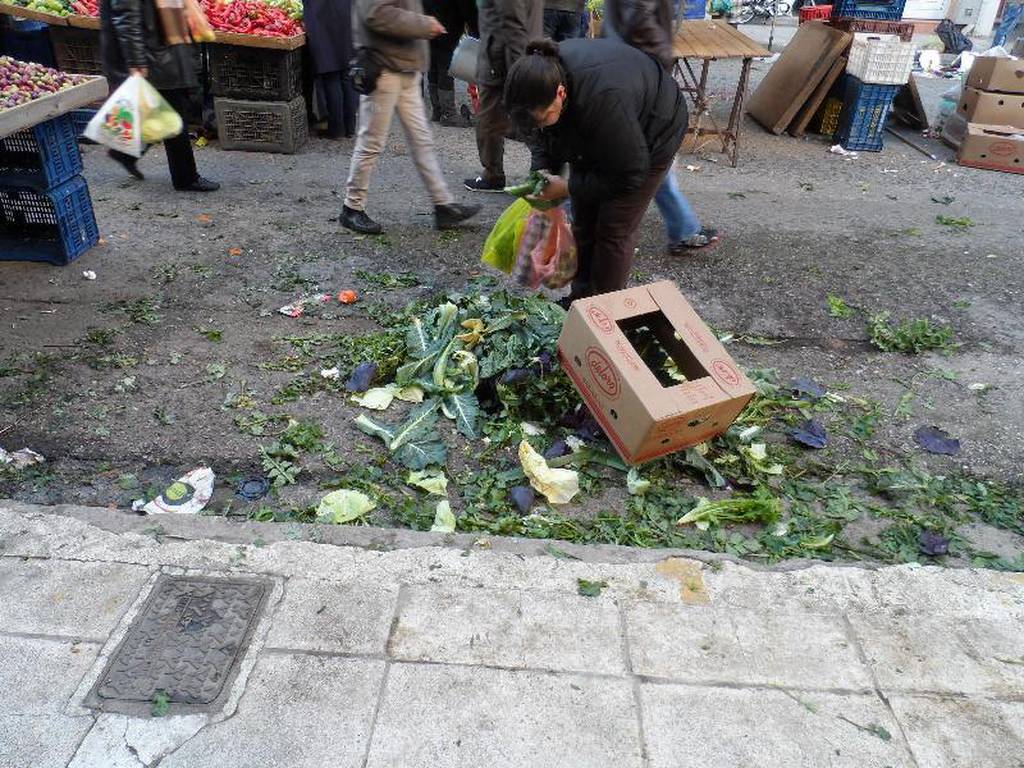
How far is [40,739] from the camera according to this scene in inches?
82.8

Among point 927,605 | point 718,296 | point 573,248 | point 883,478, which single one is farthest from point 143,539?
point 718,296

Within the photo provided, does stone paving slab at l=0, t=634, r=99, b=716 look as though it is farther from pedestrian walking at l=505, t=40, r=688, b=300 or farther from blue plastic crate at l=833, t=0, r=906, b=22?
blue plastic crate at l=833, t=0, r=906, b=22

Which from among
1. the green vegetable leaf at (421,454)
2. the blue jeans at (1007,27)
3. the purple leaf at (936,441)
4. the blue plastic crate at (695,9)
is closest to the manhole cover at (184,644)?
the green vegetable leaf at (421,454)

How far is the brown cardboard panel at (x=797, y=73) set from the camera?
7883 mm

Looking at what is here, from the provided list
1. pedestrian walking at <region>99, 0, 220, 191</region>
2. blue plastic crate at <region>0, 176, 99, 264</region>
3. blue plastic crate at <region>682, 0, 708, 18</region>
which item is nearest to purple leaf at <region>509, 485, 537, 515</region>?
blue plastic crate at <region>0, 176, 99, 264</region>

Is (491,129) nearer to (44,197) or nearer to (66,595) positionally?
(44,197)

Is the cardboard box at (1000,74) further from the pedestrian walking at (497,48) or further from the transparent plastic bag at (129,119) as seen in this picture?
the transparent plastic bag at (129,119)

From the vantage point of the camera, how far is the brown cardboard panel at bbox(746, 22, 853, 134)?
788 centimetres

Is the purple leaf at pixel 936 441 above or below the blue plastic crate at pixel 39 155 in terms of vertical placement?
below

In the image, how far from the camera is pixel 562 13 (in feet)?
21.1

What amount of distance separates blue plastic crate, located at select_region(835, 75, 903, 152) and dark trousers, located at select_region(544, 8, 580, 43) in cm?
321

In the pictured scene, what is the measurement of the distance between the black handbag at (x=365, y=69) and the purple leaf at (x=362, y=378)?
2087 millimetres

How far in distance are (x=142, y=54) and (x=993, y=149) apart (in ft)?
25.4

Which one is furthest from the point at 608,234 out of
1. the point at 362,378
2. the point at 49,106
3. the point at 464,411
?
the point at 49,106
